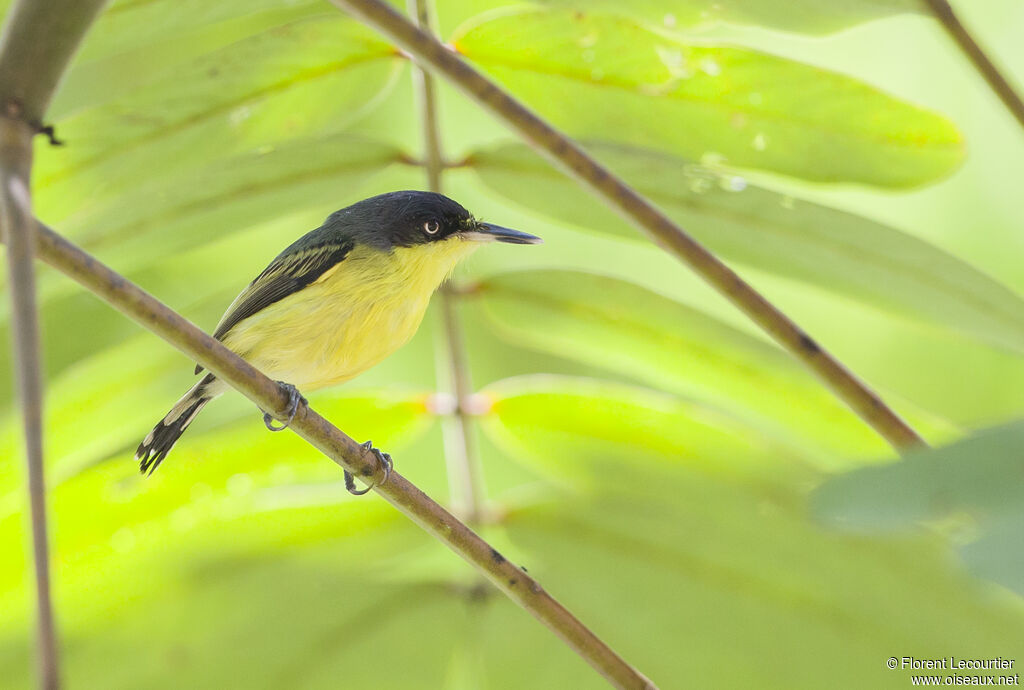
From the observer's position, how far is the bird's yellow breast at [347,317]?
251 cm

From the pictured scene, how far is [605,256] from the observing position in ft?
16.6

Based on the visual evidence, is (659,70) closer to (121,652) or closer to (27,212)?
(27,212)

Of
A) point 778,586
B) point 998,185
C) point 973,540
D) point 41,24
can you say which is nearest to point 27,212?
point 41,24

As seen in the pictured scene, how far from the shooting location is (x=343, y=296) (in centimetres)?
266

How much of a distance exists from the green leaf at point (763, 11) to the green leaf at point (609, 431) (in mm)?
725

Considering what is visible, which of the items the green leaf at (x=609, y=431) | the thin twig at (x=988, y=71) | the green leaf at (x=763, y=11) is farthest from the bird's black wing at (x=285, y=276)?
the thin twig at (x=988, y=71)

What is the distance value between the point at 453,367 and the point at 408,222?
2.73 feet

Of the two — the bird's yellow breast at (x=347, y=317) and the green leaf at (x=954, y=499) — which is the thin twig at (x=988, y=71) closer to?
the green leaf at (x=954, y=499)

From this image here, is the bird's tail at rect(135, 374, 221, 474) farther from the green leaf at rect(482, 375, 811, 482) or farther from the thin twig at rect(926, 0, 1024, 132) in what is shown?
the thin twig at rect(926, 0, 1024, 132)

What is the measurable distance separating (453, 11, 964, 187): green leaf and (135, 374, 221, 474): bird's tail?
979 millimetres

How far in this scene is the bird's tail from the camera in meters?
2.24

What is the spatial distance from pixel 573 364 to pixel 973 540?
1.97 meters

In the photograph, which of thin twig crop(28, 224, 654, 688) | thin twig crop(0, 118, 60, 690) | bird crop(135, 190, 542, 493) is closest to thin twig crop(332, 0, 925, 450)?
thin twig crop(28, 224, 654, 688)

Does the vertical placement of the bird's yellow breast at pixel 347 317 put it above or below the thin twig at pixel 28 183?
above
